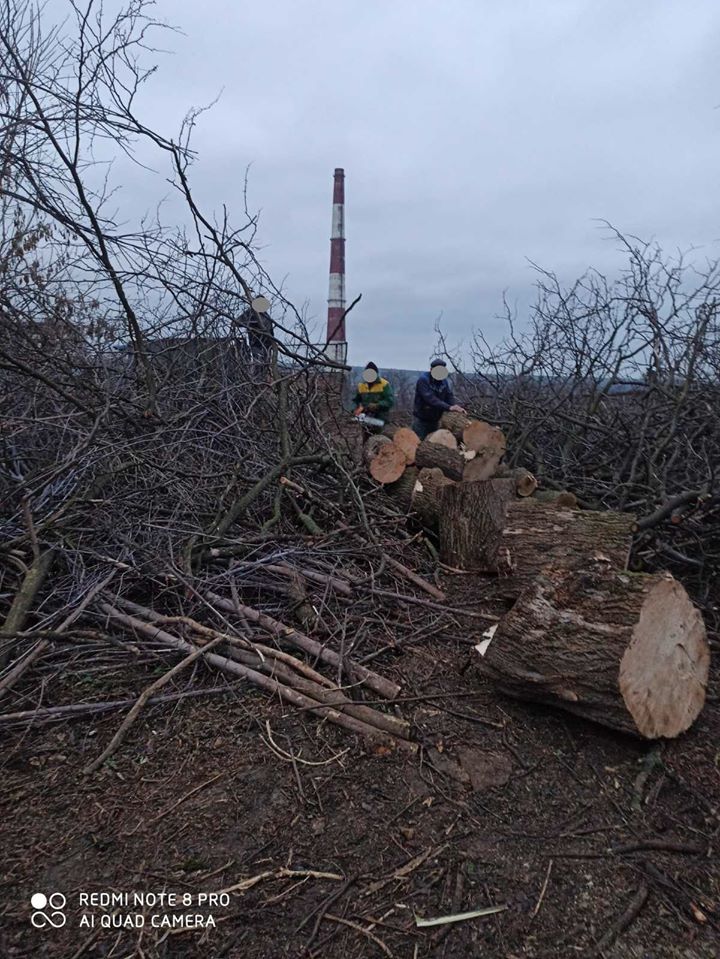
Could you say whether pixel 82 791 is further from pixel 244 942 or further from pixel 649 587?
pixel 649 587

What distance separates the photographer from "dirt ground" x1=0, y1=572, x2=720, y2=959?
1.79 metres

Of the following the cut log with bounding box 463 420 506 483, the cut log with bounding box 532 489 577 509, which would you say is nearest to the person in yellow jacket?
the cut log with bounding box 463 420 506 483

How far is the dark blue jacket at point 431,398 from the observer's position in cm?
621

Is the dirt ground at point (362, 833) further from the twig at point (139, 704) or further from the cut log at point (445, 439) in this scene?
the cut log at point (445, 439)

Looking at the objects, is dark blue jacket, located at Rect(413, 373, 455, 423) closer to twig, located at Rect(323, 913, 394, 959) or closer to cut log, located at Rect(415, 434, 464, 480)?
cut log, located at Rect(415, 434, 464, 480)

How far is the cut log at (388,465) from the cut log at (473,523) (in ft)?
2.27

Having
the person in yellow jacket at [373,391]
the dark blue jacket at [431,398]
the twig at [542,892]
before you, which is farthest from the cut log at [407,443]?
the twig at [542,892]

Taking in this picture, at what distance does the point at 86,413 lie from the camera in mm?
3746

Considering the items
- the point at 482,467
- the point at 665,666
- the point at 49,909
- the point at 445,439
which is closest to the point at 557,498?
the point at 482,467

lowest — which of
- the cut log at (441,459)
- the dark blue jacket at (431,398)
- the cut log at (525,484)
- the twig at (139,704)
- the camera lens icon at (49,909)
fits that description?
the camera lens icon at (49,909)

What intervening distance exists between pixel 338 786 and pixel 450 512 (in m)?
2.37

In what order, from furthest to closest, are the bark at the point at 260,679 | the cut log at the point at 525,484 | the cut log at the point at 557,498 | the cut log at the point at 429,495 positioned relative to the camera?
the cut log at the point at 429,495 < the cut log at the point at 525,484 < the cut log at the point at 557,498 < the bark at the point at 260,679

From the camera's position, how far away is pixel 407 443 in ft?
17.1

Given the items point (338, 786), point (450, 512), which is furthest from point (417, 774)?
point (450, 512)
